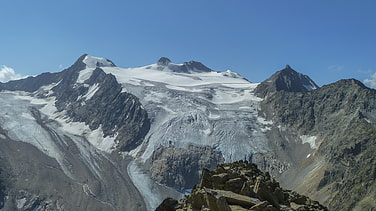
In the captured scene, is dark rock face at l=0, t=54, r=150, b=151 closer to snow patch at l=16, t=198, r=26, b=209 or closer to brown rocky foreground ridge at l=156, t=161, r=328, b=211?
Result: snow patch at l=16, t=198, r=26, b=209

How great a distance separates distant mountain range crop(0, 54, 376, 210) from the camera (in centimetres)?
10556

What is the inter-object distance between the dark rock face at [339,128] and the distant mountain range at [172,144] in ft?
1.12

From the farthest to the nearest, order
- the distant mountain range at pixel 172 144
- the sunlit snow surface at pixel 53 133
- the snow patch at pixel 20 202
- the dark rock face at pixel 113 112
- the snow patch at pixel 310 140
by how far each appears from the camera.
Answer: the dark rock face at pixel 113 112
the sunlit snow surface at pixel 53 133
the snow patch at pixel 310 140
the distant mountain range at pixel 172 144
the snow patch at pixel 20 202

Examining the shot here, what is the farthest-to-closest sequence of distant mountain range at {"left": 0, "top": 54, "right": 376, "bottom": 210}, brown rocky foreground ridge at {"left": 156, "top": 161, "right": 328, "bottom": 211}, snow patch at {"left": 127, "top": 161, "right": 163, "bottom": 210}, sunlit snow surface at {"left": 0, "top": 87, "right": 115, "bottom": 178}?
sunlit snow surface at {"left": 0, "top": 87, "right": 115, "bottom": 178}
snow patch at {"left": 127, "top": 161, "right": 163, "bottom": 210}
distant mountain range at {"left": 0, "top": 54, "right": 376, "bottom": 210}
brown rocky foreground ridge at {"left": 156, "top": 161, "right": 328, "bottom": 211}

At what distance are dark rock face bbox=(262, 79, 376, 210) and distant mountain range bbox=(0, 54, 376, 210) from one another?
342 mm

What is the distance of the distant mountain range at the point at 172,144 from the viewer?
106 meters

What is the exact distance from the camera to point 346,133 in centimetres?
11869

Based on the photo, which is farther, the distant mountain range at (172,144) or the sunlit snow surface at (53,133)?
the sunlit snow surface at (53,133)

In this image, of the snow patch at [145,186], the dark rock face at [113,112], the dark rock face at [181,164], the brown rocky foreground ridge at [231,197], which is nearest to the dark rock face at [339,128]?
the dark rock face at [181,164]

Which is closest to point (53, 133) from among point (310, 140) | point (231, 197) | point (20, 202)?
point (20, 202)

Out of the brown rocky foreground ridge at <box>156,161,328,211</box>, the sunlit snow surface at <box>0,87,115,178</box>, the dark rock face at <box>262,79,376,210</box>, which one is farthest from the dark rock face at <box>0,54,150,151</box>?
the brown rocky foreground ridge at <box>156,161,328,211</box>

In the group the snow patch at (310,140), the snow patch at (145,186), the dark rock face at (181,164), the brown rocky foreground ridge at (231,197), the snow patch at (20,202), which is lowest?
the snow patch at (20,202)

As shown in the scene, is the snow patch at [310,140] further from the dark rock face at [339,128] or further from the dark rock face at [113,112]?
the dark rock face at [113,112]

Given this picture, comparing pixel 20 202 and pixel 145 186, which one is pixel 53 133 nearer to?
pixel 20 202
